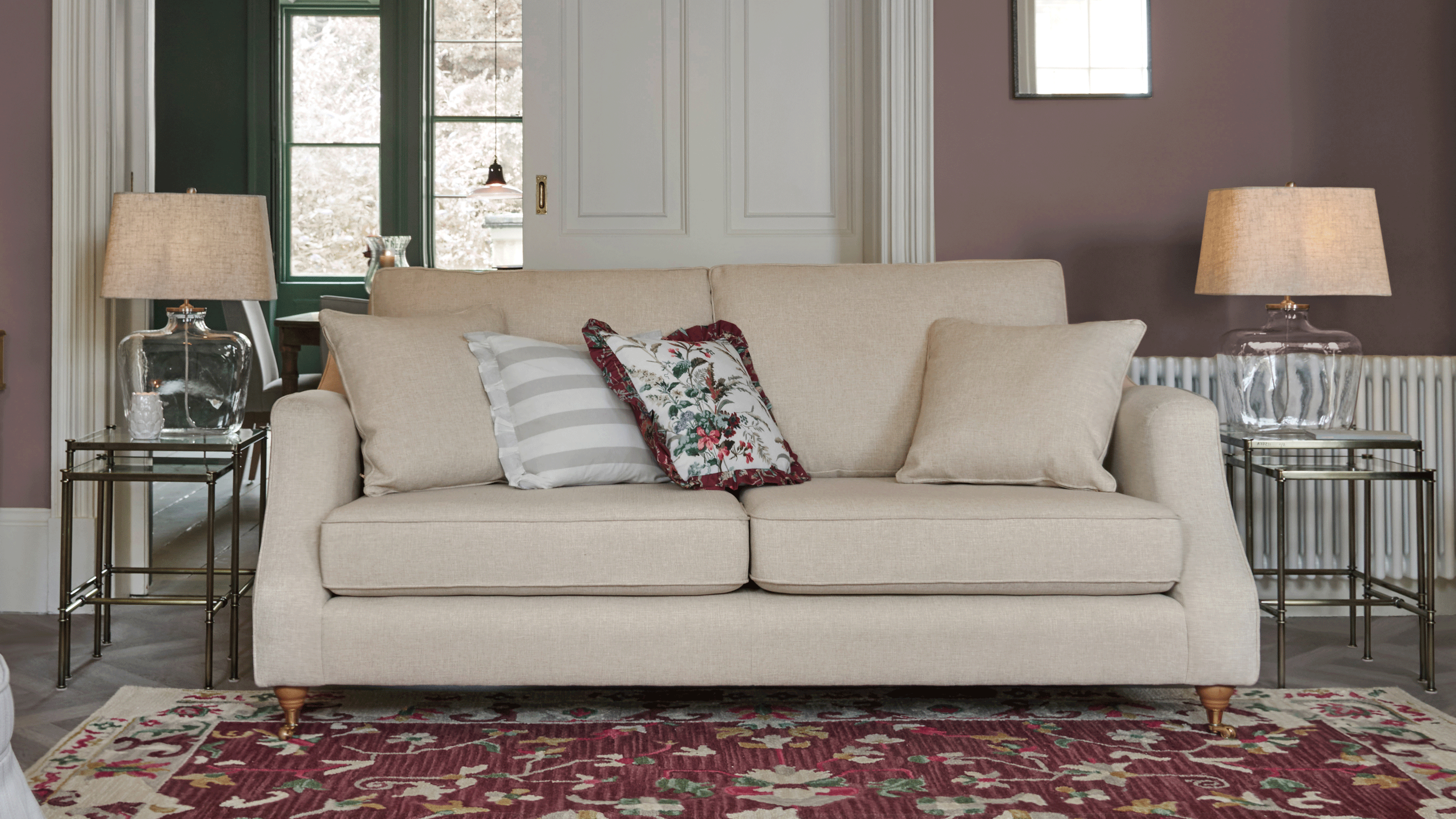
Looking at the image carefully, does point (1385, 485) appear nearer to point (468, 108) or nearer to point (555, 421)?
point (555, 421)

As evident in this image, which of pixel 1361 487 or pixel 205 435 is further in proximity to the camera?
pixel 1361 487

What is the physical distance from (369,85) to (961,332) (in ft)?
17.5

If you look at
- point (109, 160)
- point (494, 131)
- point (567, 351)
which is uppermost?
point (494, 131)

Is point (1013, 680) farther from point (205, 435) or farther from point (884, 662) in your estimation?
point (205, 435)

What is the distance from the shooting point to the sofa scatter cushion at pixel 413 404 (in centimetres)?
240

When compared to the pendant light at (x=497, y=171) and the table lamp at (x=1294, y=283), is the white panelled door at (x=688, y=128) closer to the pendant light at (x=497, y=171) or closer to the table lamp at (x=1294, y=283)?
the table lamp at (x=1294, y=283)

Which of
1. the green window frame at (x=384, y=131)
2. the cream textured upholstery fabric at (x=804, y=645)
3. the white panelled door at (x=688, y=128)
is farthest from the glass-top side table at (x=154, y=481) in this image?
the green window frame at (x=384, y=131)

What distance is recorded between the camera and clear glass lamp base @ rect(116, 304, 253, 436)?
2861 millimetres

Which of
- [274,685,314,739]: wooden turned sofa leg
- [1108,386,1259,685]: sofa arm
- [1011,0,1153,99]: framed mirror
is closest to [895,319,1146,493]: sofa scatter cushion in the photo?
[1108,386,1259,685]: sofa arm

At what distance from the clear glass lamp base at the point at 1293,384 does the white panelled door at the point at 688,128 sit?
1.33m

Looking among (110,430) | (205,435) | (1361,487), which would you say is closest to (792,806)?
(205,435)

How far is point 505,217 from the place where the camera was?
6.05 meters

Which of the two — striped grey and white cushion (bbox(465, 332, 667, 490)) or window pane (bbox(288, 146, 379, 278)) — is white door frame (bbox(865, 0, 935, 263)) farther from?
window pane (bbox(288, 146, 379, 278))

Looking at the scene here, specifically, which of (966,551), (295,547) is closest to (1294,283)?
(966,551)
